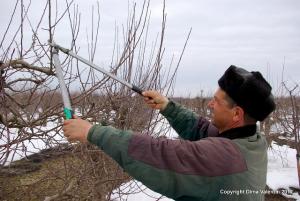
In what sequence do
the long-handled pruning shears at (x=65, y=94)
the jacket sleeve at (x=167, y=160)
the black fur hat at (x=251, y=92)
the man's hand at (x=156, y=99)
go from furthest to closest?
the man's hand at (x=156, y=99) < the black fur hat at (x=251, y=92) < the long-handled pruning shears at (x=65, y=94) < the jacket sleeve at (x=167, y=160)

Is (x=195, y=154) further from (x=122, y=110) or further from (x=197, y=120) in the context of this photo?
(x=122, y=110)

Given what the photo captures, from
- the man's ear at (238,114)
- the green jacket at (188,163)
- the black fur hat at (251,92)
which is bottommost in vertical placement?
the green jacket at (188,163)

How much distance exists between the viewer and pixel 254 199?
5.81 ft

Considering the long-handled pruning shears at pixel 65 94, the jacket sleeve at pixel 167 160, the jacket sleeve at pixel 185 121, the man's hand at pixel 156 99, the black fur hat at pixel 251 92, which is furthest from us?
the jacket sleeve at pixel 185 121

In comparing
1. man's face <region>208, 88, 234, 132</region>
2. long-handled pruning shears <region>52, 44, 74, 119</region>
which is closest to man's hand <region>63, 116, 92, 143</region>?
long-handled pruning shears <region>52, 44, 74, 119</region>

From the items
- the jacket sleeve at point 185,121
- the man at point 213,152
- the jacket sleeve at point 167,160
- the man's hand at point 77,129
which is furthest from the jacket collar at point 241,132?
the man's hand at point 77,129

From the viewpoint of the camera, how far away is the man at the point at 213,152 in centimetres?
157

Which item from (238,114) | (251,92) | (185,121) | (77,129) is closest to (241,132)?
(238,114)

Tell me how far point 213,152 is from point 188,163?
4.8 inches

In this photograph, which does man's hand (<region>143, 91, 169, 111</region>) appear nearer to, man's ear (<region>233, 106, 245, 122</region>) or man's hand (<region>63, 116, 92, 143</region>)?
man's ear (<region>233, 106, 245, 122</region>)

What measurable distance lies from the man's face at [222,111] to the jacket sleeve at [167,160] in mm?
296

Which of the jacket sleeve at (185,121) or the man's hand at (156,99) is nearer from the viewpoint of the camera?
the man's hand at (156,99)

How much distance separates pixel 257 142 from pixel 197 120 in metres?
0.68

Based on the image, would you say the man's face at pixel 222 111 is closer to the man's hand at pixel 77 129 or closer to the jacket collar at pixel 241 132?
the jacket collar at pixel 241 132
